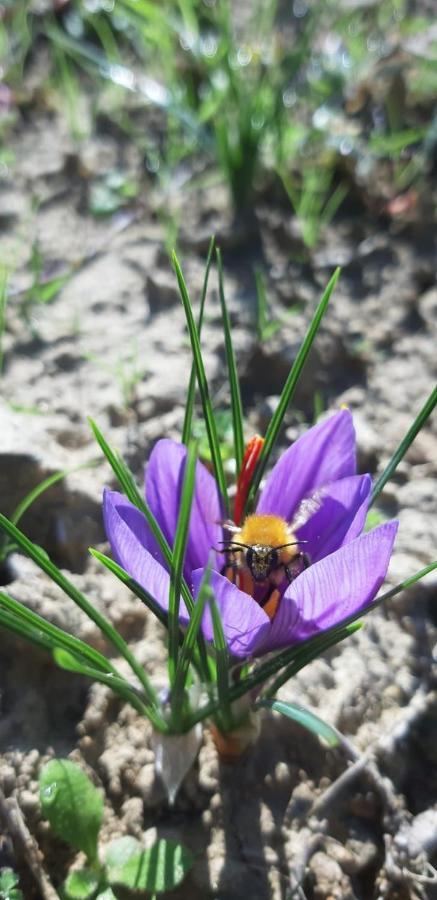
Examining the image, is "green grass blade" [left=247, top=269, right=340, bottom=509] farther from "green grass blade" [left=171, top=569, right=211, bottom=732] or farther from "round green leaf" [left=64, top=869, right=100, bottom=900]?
"round green leaf" [left=64, top=869, right=100, bottom=900]

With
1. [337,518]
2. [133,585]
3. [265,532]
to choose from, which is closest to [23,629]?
[133,585]

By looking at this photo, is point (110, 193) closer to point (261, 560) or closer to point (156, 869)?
point (261, 560)

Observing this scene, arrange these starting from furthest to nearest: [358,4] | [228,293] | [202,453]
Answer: [358,4], [228,293], [202,453]

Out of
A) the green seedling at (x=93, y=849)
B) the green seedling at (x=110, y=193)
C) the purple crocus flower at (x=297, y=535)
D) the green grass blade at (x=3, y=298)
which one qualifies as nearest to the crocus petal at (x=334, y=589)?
the purple crocus flower at (x=297, y=535)

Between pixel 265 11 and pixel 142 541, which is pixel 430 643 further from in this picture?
pixel 265 11

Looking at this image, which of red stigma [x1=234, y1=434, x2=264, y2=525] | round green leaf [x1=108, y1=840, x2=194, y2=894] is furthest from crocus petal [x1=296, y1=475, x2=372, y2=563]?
round green leaf [x1=108, y1=840, x2=194, y2=894]

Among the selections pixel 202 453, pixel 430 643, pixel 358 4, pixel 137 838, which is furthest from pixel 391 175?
pixel 137 838

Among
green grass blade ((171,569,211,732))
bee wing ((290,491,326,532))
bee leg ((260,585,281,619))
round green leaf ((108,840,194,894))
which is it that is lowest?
round green leaf ((108,840,194,894))
